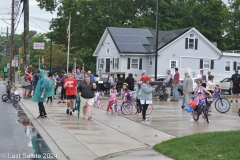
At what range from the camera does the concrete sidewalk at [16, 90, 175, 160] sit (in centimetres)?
1111

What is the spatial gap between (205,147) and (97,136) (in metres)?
3.93

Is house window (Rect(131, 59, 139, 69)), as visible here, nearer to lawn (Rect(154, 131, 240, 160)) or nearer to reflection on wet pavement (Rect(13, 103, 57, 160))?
reflection on wet pavement (Rect(13, 103, 57, 160))

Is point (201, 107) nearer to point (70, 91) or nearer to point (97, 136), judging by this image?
point (97, 136)

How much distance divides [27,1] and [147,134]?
22122mm

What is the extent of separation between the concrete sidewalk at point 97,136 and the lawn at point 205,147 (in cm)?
35

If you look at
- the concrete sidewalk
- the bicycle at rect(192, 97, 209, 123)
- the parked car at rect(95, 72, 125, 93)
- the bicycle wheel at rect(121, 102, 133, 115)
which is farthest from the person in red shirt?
the parked car at rect(95, 72, 125, 93)

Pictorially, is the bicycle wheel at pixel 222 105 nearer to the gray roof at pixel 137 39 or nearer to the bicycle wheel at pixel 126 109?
the bicycle wheel at pixel 126 109

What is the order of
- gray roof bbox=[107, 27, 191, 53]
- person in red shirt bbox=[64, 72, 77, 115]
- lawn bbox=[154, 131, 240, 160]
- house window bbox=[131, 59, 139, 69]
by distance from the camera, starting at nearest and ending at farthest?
1. lawn bbox=[154, 131, 240, 160]
2. person in red shirt bbox=[64, 72, 77, 115]
3. gray roof bbox=[107, 27, 191, 53]
4. house window bbox=[131, 59, 139, 69]

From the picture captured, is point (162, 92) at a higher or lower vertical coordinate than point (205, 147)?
higher

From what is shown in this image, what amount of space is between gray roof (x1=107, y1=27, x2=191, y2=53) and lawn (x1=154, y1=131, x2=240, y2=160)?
39.5 meters

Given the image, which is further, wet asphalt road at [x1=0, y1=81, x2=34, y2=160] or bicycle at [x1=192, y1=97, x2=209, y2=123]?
bicycle at [x1=192, y1=97, x2=209, y2=123]

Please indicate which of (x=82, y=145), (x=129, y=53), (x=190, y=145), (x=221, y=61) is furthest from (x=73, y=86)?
(x=221, y=61)

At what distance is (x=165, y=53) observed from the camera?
52.0 m

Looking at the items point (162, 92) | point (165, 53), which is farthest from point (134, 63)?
point (162, 92)
